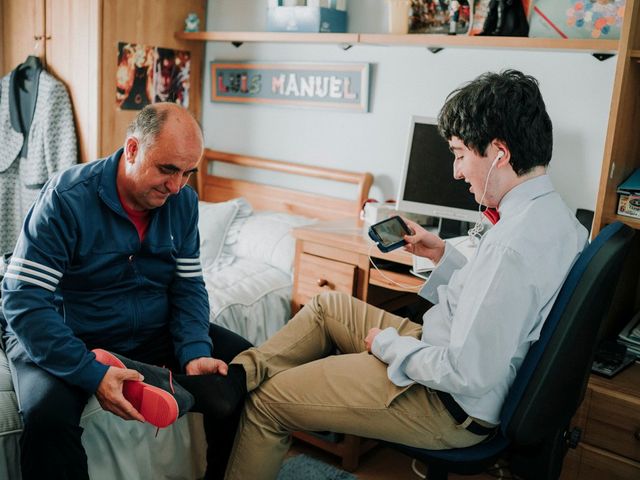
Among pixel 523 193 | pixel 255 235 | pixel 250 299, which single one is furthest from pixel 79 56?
pixel 523 193

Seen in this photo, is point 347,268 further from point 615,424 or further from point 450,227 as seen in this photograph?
point 615,424

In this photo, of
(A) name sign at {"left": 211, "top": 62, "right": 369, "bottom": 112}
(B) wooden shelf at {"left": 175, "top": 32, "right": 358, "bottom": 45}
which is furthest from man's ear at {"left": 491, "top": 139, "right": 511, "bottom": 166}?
(A) name sign at {"left": 211, "top": 62, "right": 369, "bottom": 112}

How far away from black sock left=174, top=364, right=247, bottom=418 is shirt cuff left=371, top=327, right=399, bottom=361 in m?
0.33

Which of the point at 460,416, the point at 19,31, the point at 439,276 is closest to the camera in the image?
the point at 460,416

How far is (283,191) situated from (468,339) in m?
1.85

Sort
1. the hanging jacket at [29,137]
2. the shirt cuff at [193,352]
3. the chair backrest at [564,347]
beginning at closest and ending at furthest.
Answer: the chair backrest at [564,347] → the shirt cuff at [193,352] → the hanging jacket at [29,137]

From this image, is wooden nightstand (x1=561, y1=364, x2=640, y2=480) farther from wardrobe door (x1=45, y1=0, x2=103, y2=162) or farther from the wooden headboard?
wardrobe door (x1=45, y1=0, x2=103, y2=162)

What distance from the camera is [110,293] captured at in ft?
5.90

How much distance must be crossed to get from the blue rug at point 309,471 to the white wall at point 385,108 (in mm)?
1117

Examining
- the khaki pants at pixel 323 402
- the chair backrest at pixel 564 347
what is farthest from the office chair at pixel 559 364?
the khaki pants at pixel 323 402

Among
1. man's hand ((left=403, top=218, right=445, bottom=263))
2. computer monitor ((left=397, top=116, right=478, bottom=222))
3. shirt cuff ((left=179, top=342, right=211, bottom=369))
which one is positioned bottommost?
shirt cuff ((left=179, top=342, right=211, bottom=369))

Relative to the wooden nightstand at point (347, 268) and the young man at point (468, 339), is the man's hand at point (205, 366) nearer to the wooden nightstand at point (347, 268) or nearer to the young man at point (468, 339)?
the young man at point (468, 339)

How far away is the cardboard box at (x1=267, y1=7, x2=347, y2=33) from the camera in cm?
276

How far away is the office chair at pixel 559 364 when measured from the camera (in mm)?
1358
